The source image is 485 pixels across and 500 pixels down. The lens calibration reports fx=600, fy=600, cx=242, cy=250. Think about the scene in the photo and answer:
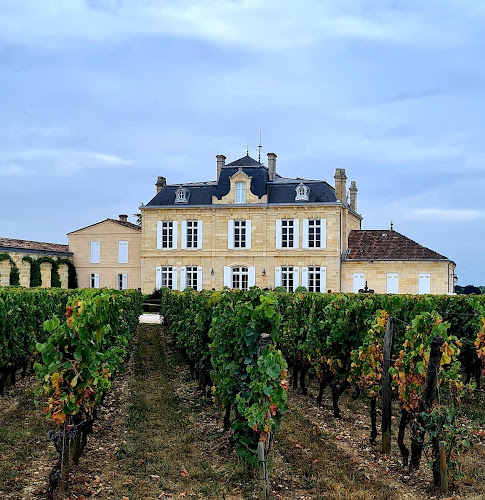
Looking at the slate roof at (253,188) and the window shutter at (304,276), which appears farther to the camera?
the slate roof at (253,188)

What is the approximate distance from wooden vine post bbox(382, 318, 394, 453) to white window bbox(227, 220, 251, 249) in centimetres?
2350

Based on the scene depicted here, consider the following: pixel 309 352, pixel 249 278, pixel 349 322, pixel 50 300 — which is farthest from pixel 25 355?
pixel 249 278

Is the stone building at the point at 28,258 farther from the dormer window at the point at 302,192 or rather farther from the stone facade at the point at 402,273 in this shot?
the stone facade at the point at 402,273

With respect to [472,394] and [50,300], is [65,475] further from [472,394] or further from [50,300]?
[50,300]

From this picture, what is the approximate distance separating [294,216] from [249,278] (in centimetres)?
378

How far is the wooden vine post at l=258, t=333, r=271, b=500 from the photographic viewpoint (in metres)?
4.73

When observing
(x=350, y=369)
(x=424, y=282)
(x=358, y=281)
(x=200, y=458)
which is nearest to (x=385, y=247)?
(x=358, y=281)

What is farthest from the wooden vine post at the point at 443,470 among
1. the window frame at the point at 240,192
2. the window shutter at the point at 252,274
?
the window frame at the point at 240,192

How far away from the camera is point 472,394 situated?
376 inches

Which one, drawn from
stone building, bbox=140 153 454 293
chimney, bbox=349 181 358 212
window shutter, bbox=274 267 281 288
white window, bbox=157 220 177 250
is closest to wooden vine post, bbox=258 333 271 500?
stone building, bbox=140 153 454 293

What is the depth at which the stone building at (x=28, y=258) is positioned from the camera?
96.1 ft

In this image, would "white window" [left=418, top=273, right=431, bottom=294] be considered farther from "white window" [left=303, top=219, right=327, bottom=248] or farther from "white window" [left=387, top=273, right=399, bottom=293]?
"white window" [left=303, top=219, right=327, bottom=248]

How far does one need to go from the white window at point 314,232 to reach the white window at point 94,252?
11257 mm

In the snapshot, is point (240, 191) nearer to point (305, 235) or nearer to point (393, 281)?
point (305, 235)
